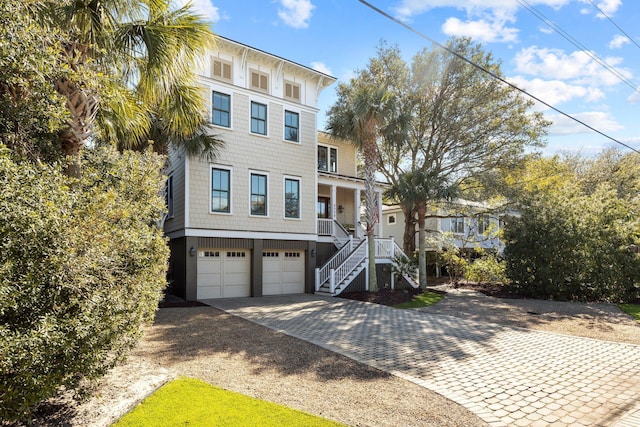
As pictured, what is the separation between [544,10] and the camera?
9.82 meters

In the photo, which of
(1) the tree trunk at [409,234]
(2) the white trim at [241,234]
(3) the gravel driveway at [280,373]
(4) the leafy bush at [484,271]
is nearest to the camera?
(3) the gravel driveway at [280,373]

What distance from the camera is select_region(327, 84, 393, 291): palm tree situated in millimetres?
15570

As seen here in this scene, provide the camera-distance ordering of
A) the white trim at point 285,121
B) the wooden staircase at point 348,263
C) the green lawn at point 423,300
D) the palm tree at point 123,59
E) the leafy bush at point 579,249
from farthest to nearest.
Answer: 1. the white trim at point 285,121
2. the wooden staircase at point 348,263
3. the leafy bush at point 579,249
4. the green lawn at point 423,300
5. the palm tree at point 123,59

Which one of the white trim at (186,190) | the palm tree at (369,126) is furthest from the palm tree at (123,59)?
the palm tree at (369,126)

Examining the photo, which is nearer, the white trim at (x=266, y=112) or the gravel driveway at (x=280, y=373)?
the gravel driveway at (x=280, y=373)

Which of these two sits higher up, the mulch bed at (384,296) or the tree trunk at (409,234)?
the tree trunk at (409,234)

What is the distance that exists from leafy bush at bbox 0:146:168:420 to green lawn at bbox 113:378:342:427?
29.7 inches

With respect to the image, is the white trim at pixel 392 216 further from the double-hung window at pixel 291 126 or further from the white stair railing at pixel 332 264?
the double-hung window at pixel 291 126

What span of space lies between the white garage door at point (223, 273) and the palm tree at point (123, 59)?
8496mm

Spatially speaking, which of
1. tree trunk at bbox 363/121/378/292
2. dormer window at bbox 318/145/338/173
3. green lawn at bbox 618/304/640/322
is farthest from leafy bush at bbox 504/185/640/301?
dormer window at bbox 318/145/338/173

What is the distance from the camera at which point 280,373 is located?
6383mm

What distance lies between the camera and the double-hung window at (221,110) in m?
16.0

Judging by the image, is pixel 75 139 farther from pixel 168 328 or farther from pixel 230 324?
pixel 230 324

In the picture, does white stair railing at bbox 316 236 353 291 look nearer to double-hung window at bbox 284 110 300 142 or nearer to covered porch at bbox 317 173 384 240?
covered porch at bbox 317 173 384 240
